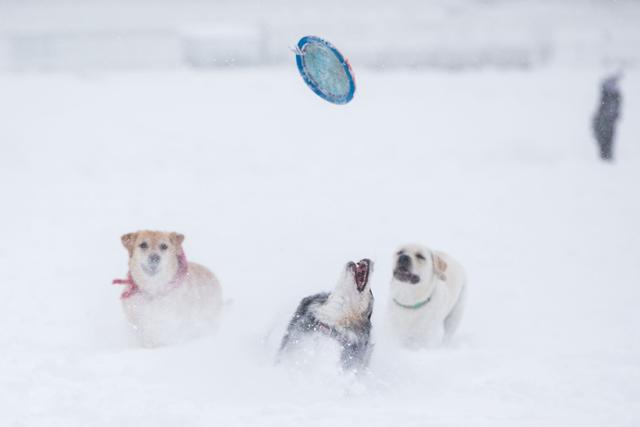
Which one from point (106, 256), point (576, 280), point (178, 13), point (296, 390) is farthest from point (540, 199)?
point (178, 13)

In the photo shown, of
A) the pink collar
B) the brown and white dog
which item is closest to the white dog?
the brown and white dog

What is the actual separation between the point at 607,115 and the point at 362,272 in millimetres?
12567

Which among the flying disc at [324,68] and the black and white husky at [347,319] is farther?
the flying disc at [324,68]

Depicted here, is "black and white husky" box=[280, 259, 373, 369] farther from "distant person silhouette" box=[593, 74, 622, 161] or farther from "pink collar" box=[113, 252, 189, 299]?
"distant person silhouette" box=[593, 74, 622, 161]

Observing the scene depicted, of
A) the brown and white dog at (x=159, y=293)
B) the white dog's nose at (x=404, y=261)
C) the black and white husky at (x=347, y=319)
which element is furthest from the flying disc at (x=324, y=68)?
the brown and white dog at (x=159, y=293)

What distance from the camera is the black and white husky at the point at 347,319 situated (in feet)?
15.4

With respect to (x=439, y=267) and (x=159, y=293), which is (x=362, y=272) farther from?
(x=159, y=293)

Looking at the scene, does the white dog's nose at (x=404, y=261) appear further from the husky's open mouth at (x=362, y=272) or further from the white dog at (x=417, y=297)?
the husky's open mouth at (x=362, y=272)

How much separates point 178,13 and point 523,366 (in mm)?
35944

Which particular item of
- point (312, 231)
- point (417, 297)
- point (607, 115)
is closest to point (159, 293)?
point (417, 297)

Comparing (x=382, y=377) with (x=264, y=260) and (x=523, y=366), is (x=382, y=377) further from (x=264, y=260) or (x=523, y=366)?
(x=264, y=260)

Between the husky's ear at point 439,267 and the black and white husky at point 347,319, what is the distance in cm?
132

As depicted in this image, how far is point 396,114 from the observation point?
2134cm

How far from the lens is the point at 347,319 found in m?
4.77
